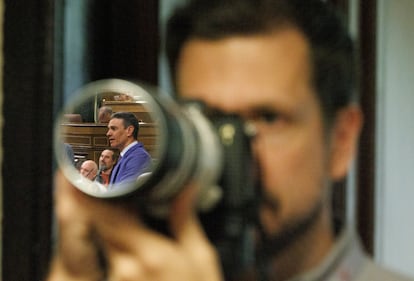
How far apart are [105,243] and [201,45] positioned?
17cm

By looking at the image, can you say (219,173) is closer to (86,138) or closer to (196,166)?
(196,166)

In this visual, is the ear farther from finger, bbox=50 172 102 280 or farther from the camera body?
finger, bbox=50 172 102 280

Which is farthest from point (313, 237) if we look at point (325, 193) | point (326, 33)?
point (326, 33)

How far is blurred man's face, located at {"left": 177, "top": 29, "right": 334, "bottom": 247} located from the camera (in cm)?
57

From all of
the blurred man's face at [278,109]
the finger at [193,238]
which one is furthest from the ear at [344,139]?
the finger at [193,238]

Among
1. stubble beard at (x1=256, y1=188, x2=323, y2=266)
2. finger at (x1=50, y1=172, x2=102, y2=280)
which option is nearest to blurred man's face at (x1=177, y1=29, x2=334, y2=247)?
stubble beard at (x1=256, y1=188, x2=323, y2=266)

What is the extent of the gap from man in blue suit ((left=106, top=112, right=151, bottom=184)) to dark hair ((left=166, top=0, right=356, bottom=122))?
9cm

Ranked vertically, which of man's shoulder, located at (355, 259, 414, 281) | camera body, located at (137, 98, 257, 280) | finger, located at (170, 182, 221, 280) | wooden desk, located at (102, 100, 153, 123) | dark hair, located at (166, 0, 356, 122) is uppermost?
dark hair, located at (166, 0, 356, 122)

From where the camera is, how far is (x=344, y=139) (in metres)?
0.57

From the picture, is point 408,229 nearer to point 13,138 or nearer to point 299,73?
point 299,73

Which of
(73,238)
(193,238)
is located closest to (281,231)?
(193,238)

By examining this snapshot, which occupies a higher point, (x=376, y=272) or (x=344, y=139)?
(x=344, y=139)

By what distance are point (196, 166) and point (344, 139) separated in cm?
12

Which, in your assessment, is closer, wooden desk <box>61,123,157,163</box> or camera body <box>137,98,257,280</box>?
camera body <box>137,98,257,280</box>
